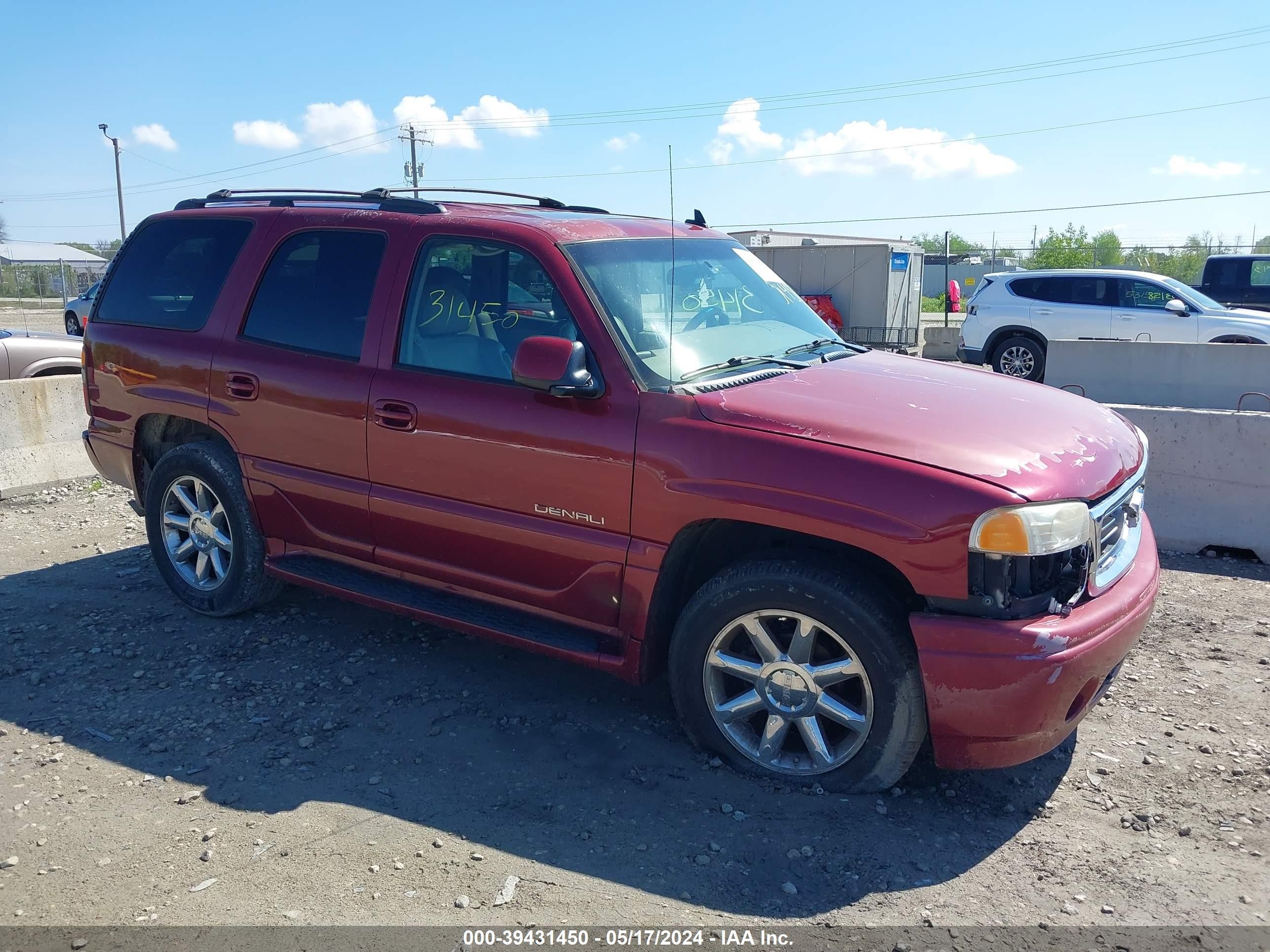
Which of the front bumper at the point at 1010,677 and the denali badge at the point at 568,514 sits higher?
the denali badge at the point at 568,514

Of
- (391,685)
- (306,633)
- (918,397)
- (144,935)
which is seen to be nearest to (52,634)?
(306,633)

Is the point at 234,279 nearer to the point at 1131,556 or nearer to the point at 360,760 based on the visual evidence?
the point at 360,760

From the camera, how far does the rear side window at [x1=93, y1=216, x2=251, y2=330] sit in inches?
195

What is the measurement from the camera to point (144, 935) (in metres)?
2.83

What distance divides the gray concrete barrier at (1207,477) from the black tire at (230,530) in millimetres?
5242

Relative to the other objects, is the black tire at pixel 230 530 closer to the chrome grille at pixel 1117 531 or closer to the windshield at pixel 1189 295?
the chrome grille at pixel 1117 531

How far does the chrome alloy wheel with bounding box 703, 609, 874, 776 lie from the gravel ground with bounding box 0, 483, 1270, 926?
0.52 feet

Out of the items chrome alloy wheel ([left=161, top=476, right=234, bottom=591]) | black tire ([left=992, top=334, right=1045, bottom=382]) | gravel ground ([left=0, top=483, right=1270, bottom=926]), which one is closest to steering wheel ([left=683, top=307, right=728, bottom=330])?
gravel ground ([left=0, top=483, right=1270, bottom=926])

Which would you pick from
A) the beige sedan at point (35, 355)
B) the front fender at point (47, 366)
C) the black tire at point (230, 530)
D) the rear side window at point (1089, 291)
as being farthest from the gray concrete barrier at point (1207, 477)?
the rear side window at point (1089, 291)

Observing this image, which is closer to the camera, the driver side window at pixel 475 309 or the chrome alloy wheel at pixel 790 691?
the chrome alloy wheel at pixel 790 691

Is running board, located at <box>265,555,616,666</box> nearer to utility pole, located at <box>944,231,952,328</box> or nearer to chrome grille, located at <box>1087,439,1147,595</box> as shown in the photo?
chrome grille, located at <box>1087,439,1147,595</box>

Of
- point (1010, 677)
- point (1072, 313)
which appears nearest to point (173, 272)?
point (1010, 677)

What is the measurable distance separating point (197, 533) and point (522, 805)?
2.61 meters

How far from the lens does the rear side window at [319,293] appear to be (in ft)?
14.5
